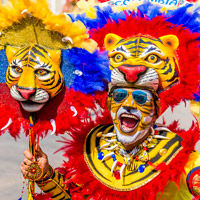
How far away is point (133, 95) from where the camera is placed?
1.88 meters

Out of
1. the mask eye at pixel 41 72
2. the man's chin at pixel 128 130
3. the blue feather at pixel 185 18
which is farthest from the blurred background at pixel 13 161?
the man's chin at pixel 128 130

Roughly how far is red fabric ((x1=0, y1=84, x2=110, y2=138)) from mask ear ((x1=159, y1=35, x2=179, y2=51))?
42cm

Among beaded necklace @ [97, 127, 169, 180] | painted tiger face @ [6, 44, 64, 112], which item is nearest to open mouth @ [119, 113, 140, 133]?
beaded necklace @ [97, 127, 169, 180]

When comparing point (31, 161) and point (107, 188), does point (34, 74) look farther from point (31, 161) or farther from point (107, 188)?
point (107, 188)

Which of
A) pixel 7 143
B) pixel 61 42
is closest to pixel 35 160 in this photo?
pixel 61 42

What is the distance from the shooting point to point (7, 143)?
15.6 feet

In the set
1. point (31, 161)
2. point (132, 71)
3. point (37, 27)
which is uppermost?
point (37, 27)

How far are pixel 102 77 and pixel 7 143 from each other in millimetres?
3062

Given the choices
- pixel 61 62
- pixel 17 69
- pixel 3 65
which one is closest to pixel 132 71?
pixel 61 62

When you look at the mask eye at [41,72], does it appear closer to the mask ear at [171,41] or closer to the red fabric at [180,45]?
the red fabric at [180,45]

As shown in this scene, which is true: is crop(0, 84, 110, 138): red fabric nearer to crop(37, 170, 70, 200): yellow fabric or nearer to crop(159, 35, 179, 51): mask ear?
crop(37, 170, 70, 200): yellow fabric

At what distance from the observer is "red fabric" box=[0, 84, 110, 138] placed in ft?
6.49

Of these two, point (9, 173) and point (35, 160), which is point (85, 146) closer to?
point (35, 160)

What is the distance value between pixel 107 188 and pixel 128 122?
34 centimetres
